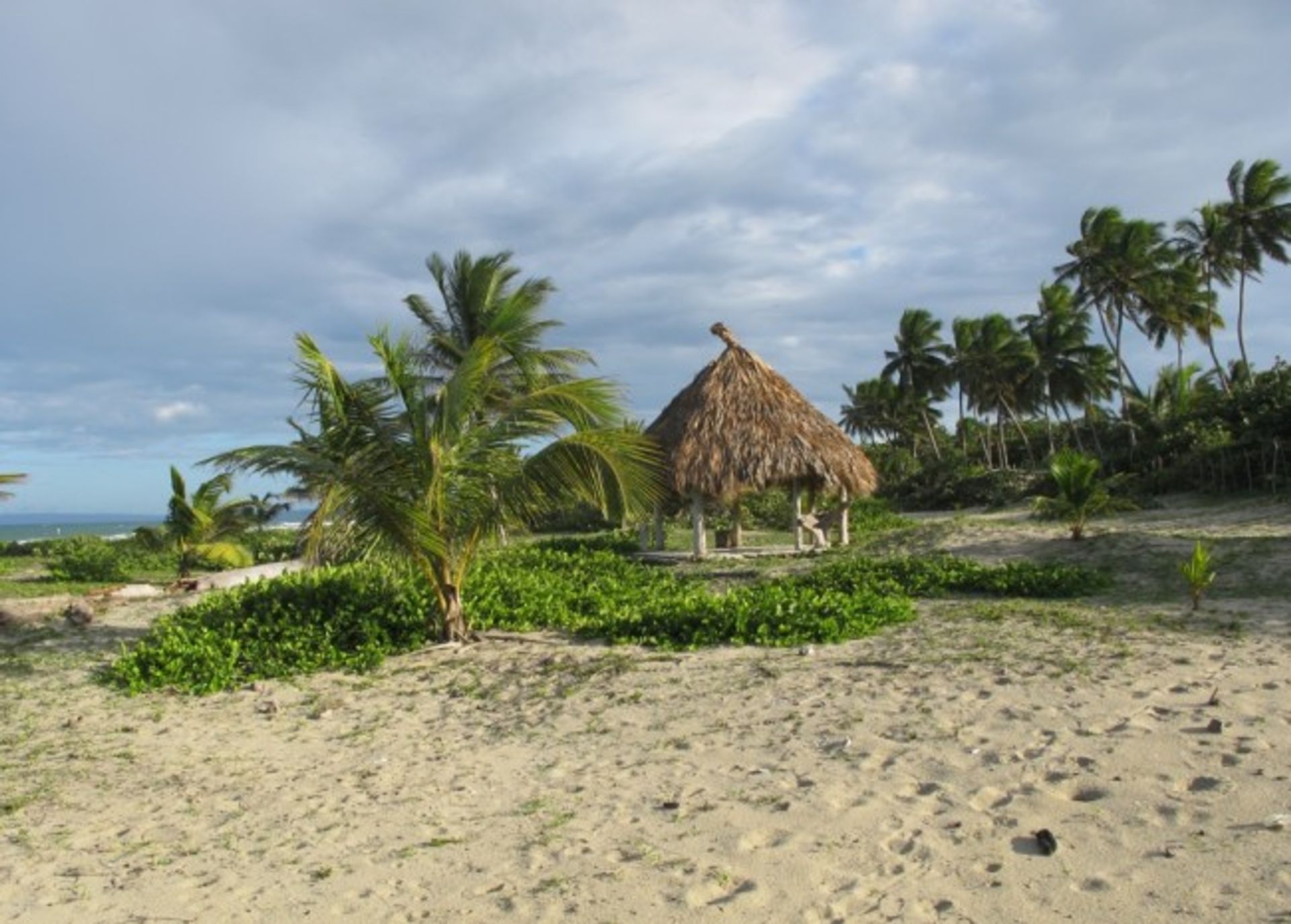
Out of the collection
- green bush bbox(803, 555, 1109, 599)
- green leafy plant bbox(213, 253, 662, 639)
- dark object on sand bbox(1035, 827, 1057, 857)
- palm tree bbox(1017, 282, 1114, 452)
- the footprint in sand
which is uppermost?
palm tree bbox(1017, 282, 1114, 452)

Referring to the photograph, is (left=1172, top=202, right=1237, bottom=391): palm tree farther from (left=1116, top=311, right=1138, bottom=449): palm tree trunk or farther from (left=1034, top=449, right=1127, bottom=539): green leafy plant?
(left=1034, top=449, right=1127, bottom=539): green leafy plant

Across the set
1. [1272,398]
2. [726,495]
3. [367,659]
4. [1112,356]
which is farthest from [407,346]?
[1112,356]

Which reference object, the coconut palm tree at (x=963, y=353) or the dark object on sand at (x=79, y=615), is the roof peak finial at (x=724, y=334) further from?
the coconut palm tree at (x=963, y=353)

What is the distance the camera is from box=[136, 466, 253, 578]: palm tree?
1794cm

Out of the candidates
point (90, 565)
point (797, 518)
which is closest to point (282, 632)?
point (797, 518)

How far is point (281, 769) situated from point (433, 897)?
7.80ft

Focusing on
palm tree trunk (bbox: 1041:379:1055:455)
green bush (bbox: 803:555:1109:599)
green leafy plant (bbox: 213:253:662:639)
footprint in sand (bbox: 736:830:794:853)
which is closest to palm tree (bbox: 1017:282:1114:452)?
palm tree trunk (bbox: 1041:379:1055:455)

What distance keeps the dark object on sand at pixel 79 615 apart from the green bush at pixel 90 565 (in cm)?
740

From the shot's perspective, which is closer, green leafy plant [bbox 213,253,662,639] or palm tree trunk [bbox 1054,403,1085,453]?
green leafy plant [bbox 213,253,662,639]

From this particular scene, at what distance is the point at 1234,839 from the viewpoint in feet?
12.3

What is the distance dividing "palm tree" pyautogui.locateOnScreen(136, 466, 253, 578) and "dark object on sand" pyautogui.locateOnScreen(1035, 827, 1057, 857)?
15998 millimetres

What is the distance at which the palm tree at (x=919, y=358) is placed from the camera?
4628 centimetres

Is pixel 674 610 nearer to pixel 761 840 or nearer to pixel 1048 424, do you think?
pixel 761 840

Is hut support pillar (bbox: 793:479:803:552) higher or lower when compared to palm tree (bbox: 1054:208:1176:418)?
lower
